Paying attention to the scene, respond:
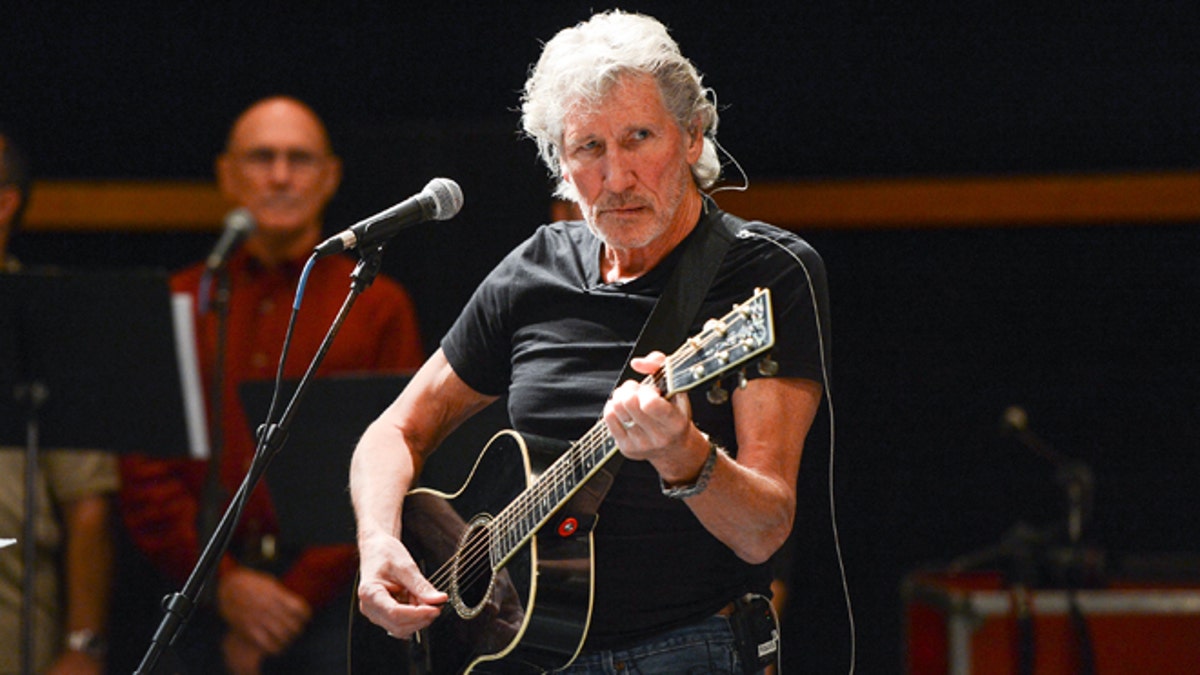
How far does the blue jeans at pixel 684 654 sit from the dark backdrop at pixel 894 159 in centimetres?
270

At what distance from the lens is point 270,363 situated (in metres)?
3.62

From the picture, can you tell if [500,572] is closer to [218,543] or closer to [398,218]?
[218,543]

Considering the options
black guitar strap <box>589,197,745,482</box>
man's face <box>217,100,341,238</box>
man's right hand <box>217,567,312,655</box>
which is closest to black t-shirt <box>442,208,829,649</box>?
black guitar strap <box>589,197,745,482</box>

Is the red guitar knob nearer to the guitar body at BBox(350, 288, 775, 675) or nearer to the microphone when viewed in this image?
the guitar body at BBox(350, 288, 775, 675)

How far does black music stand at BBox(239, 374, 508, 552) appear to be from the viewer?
2844 mm

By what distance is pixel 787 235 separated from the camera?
204cm

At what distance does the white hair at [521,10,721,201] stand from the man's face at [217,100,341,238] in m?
1.70

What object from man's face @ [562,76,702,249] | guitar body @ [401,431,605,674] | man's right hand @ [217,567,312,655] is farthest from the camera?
man's right hand @ [217,567,312,655]

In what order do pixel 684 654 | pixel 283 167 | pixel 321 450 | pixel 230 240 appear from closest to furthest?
pixel 684 654
pixel 321 450
pixel 230 240
pixel 283 167

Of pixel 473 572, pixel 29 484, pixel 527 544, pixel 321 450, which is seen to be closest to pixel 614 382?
pixel 527 544

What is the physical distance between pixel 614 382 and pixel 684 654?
389 mm

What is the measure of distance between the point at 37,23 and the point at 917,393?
3153 mm

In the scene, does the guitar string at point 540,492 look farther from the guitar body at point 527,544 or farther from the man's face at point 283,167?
the man's face at point 283,167

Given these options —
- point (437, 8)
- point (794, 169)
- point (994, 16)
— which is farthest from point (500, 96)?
point (994, 16)
